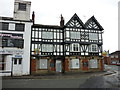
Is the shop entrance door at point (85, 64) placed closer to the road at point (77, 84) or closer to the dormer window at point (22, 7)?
the road at point (77, 84)

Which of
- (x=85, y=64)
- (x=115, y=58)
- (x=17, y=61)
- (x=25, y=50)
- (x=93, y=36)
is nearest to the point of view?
(x=17, y=61)

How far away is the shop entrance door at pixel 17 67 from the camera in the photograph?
24000 mm

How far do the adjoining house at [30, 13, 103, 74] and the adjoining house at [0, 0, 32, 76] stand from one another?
1.37 m

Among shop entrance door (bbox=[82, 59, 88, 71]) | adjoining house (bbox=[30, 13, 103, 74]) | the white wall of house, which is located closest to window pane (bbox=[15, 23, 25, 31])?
the white wall of house

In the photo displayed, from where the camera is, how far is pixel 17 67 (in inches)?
958

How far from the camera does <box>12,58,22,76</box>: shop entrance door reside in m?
24.0

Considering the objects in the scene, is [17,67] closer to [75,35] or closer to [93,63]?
[75,35]

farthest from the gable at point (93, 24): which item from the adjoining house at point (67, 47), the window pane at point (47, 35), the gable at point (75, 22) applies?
the window pane at point (47, 35)

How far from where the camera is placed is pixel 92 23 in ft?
98.9

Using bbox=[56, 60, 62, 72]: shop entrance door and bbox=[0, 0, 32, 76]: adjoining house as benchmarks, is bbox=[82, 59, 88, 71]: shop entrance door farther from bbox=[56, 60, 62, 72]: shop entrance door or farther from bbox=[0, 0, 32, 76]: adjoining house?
bbox=[0, 0, 32, 76]: adjoining house

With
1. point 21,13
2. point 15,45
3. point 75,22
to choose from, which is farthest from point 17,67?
point 75,22

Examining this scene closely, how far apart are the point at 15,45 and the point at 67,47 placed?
32.7 ft

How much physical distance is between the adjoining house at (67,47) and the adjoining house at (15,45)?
53.9 inches

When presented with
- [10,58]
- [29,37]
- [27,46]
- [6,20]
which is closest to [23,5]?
[6,20]
